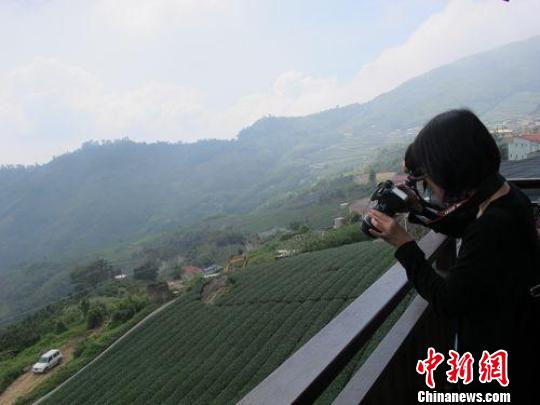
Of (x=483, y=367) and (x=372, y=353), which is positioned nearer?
(x=483, y=367)

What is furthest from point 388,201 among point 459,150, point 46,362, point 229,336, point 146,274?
point 146,274

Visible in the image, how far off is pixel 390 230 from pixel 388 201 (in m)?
0.09

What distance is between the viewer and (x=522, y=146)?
79.3ft

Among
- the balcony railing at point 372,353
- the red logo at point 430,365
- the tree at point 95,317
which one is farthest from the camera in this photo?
the tree at point 95,317

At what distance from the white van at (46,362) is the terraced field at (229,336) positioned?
393 centimetres

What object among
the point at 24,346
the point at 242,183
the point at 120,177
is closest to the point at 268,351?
the point at 24,346

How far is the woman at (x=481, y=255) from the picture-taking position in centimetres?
82

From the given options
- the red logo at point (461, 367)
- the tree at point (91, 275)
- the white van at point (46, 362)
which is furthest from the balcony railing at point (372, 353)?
the tree at point (91, 275)

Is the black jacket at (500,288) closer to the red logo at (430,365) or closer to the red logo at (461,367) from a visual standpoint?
the red logo at (461,367)

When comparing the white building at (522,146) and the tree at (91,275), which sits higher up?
the white building at (522,146)

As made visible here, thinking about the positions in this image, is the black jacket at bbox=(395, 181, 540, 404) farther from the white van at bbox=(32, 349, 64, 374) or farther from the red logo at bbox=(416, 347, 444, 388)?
the white van at bbox=(32, 349, 64, 374)

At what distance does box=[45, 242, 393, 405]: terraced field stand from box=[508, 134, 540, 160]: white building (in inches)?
483

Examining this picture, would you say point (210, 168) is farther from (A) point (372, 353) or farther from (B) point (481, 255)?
(B) point (481, 255)

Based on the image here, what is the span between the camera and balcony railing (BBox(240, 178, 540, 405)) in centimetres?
69
